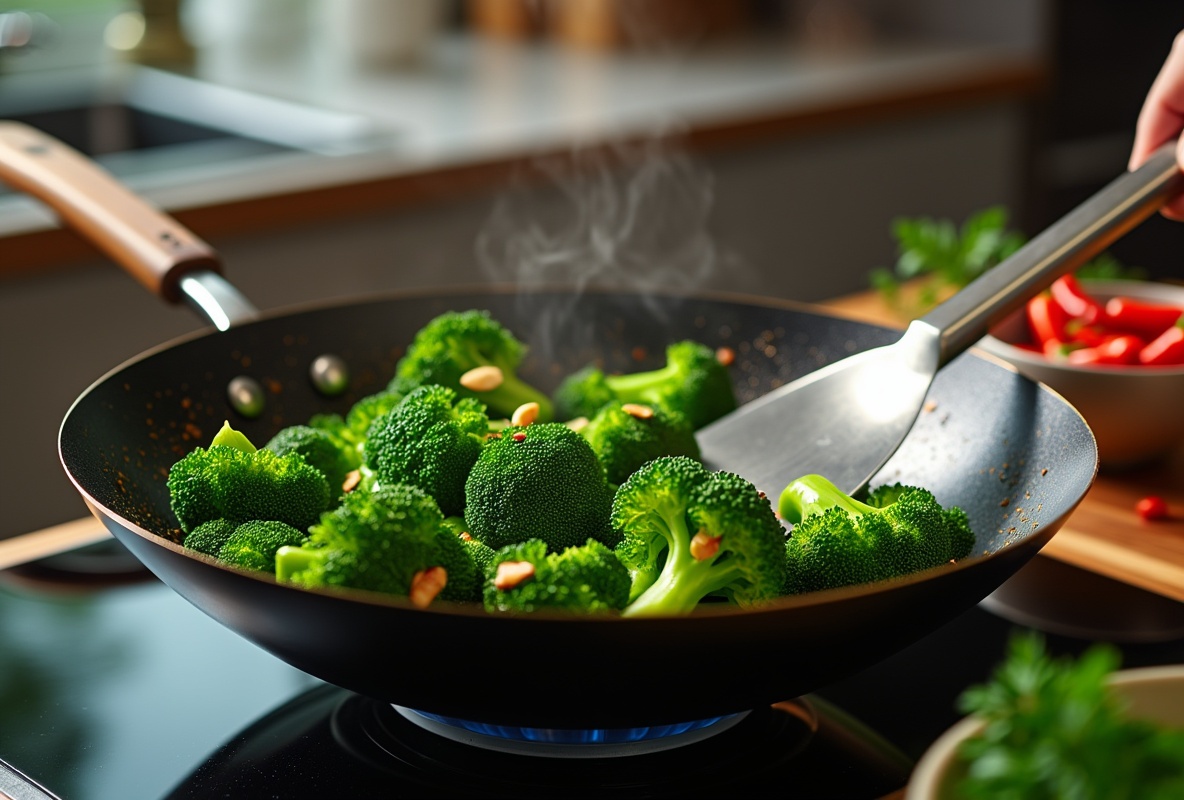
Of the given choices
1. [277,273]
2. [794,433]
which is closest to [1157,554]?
[794,433]

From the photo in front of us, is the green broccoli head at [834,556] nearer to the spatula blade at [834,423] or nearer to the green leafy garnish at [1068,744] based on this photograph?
the spatula blade at [834,423]

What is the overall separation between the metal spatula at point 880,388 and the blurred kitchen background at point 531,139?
43 cm

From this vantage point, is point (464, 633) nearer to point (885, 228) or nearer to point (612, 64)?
point (885, 228)

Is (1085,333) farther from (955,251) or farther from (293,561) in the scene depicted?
(293,561)

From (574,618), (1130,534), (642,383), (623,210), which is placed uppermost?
(574,618)

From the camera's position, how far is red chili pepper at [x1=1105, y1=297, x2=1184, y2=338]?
1314 mm

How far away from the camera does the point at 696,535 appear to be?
74cm

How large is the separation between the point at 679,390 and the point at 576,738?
37 centimetres

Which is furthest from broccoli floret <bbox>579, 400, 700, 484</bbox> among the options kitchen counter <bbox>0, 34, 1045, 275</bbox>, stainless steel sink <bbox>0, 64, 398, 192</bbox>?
stainless steel sink <bbox>0, 64, 398, 192</bbox>

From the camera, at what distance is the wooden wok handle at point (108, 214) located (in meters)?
1.11

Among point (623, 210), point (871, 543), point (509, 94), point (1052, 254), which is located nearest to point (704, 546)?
point (871, 543)

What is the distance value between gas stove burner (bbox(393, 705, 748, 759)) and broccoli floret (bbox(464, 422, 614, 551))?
115mm

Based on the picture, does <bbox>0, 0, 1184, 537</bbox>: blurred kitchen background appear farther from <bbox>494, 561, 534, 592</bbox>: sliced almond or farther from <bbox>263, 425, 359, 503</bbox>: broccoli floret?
<bbox>494, 561, 534, 592</bbox>: sliced almond

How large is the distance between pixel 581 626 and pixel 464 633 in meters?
0.06
